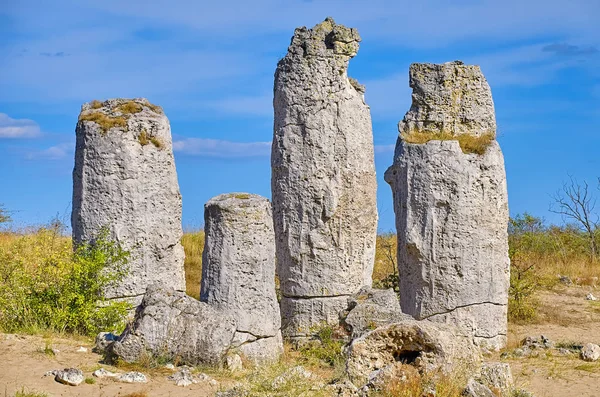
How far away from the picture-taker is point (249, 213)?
1169 centimetres

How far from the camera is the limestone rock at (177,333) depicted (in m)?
10.7

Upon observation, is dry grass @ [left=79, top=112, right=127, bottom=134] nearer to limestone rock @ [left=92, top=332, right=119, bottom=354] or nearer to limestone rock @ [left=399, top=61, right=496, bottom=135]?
limestone rock @ [left=92, top=332, right=119, bottom=354]

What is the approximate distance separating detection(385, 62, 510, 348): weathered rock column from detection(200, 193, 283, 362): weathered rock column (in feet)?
8.37

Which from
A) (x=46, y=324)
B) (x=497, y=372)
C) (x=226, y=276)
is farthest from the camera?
(x=46, y=324)

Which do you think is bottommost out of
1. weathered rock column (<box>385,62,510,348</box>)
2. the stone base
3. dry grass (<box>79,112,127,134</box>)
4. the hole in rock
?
the hole in rock

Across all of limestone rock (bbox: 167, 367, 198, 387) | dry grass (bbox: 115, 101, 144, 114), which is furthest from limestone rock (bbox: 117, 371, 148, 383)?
dry grass (bbox: 115, 101, 144, 114)

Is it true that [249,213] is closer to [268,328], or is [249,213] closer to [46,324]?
[268,328]

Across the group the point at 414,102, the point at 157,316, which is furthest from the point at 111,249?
the point at 414,102

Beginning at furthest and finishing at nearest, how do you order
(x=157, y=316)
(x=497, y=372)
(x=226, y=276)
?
(x=226, y=276) < (x=157, y=316) < (x=497, y=372)

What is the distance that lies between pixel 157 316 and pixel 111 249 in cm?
220

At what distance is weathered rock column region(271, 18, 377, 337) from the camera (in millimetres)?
13867

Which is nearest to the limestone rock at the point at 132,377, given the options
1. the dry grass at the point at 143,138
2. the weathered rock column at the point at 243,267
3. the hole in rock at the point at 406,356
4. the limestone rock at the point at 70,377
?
the limestone rock at the point at 70,377

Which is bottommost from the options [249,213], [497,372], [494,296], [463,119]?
[497,372]

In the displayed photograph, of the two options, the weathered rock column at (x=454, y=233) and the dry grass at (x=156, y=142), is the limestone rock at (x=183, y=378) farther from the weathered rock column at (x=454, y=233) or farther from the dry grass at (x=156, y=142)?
the weathered rock column at (x=454, y=233)
